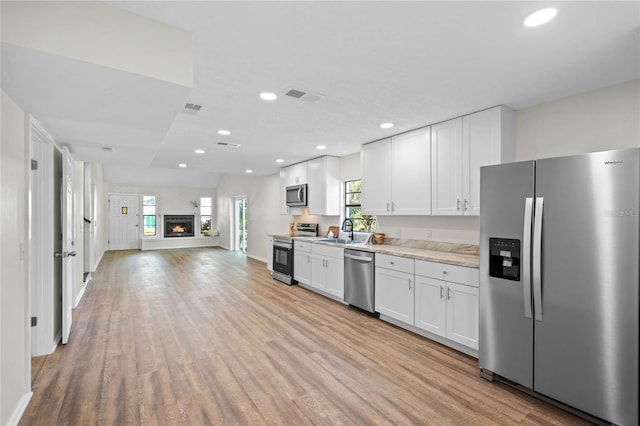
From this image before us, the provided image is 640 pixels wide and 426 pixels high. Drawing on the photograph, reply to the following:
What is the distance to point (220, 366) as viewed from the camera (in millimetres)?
2727

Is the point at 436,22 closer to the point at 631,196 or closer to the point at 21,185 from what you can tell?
the point at 631,196

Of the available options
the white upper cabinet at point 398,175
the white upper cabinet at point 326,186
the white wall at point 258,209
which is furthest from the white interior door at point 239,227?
the white upper cabinet at point 398,175

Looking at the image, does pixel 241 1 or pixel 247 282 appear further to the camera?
pixel 247 282

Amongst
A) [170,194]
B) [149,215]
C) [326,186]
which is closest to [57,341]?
[326,186]

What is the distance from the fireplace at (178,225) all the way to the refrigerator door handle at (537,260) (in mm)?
11645

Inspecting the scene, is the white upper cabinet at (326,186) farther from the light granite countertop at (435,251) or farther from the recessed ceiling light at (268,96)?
the recessed ceiling light at (268,96)

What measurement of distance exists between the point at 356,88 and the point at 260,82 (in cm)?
80

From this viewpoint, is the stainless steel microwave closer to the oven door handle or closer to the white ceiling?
the oven door handle

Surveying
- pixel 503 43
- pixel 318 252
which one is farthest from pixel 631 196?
pixel 318 252

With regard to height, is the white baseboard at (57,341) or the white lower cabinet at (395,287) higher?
the white lower cabinet at (395,287)

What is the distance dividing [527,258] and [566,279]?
25 centimetres

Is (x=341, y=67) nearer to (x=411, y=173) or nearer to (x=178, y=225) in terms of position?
(x=411, y=173)

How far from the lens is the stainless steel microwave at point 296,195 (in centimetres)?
600

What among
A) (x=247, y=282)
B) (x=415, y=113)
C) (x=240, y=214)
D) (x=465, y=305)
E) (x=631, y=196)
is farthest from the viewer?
(x=240, y=214)
